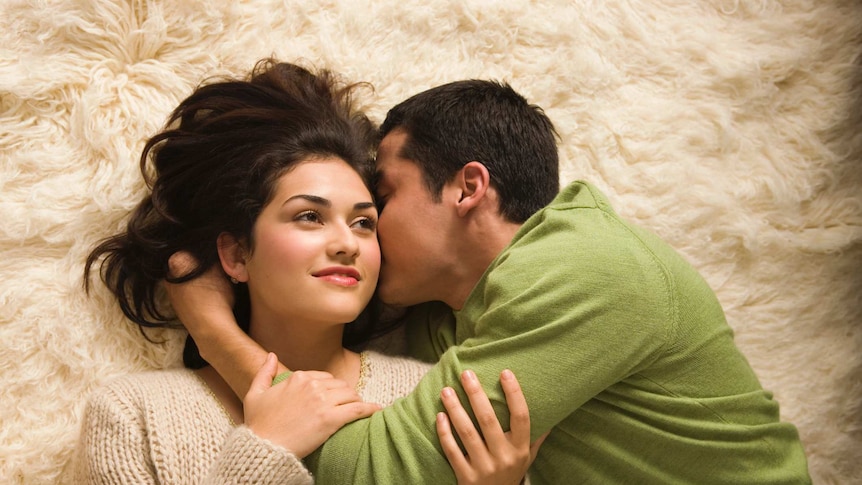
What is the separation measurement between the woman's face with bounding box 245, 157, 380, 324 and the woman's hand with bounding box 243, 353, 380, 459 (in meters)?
0.11

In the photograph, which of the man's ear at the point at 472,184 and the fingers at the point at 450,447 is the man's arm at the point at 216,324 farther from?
the man's ear at the point at 472,184

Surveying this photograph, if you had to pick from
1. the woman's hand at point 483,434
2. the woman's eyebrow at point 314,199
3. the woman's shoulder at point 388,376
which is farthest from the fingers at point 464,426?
the woman's eyebrow at point 314,199

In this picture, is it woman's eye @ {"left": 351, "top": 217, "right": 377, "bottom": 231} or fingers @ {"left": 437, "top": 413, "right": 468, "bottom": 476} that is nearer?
fingers @ {"left": 437, "top": 413, "right": 468, "bottom": 476}

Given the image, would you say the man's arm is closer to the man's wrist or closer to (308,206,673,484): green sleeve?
the man's wrist

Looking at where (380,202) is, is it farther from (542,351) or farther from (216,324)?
(542,351)

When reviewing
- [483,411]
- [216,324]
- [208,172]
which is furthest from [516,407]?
[208,172]

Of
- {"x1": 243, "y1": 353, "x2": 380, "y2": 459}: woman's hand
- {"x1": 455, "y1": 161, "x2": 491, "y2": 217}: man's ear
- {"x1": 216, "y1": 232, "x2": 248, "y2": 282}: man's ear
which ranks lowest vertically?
{"x1": 243, "y1": 353, "x2": 380, "y2": 459}: woman's hand

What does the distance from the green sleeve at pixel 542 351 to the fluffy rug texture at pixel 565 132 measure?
0.47 meters

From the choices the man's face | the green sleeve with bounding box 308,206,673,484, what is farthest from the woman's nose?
the green sleeve with bounding box 308,206,673,484

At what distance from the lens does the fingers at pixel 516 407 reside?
1.22 metres

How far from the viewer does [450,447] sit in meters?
1.21

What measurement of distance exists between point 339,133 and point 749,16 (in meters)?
1.02

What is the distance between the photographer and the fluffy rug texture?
1458 mm

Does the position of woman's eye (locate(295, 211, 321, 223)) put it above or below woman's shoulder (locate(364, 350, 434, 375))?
above
